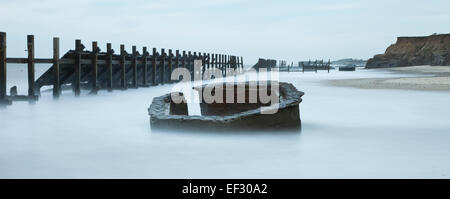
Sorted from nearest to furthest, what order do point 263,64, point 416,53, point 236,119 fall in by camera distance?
point 236,119 < point 263,64 < point 416,53

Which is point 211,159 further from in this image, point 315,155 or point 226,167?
point 315,155

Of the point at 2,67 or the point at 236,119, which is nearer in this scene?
the point at 236,119

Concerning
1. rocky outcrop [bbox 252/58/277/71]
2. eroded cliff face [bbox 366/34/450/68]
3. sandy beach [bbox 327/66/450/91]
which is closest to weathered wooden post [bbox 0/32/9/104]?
sandy beach [bbox 327/66/450/91]

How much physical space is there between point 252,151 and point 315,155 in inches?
34.4

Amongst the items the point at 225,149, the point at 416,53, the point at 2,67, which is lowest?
the point at 225,149

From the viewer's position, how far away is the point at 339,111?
1466cm

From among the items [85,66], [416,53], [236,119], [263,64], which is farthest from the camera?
[416,53]

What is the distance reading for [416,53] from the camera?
312 ft

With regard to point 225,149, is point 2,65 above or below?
above

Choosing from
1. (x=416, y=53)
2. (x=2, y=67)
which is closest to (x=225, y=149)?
(x=2, y=67)

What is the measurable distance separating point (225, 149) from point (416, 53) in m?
94.0

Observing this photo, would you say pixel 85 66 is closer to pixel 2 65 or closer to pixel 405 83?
pixel 2 65
